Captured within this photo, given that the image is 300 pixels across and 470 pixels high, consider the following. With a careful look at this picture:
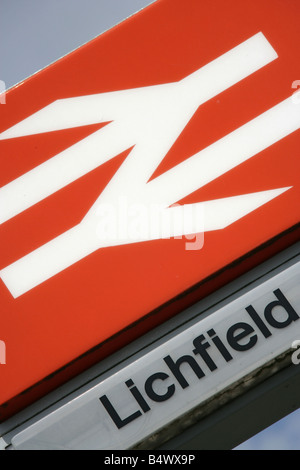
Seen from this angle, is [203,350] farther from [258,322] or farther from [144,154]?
[144,154]

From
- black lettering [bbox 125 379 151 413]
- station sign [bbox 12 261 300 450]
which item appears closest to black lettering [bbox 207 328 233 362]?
station sign [bbox 12 261 300 450]

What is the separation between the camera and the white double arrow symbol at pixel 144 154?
106 cm

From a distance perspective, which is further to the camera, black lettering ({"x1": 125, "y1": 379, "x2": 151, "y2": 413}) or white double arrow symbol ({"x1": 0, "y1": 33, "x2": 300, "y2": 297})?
white double arrow symbol ({"x1": 0, "y1": 33, "x2": 300, "y2": 297})

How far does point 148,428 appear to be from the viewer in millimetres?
896

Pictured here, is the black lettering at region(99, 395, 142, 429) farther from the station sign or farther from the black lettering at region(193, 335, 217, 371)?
the black lettering at region(193, 335, 217, 371)

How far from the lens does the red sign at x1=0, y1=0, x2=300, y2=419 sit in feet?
3.28

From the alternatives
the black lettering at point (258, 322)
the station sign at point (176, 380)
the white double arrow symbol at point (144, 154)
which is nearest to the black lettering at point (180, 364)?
the station sign at point (176, 380)

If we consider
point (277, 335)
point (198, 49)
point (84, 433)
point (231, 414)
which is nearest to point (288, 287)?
point (277, 335)

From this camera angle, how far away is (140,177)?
1117 millimetres

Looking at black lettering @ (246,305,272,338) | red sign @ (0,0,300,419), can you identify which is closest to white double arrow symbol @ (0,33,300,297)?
red sign @ (0,0,300,419)

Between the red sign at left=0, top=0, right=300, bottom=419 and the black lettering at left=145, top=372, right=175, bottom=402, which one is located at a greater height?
the red sign at left=0, top=0, right=300, bottom=419

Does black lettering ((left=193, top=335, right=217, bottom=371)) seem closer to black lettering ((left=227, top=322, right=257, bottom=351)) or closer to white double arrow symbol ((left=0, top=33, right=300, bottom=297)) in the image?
black lettering ((left=227, top=322, right=257, bottom=351))

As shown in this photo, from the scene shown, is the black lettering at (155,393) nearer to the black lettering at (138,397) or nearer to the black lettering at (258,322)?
the black lettering at (138,397)

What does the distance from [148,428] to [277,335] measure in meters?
0.23
